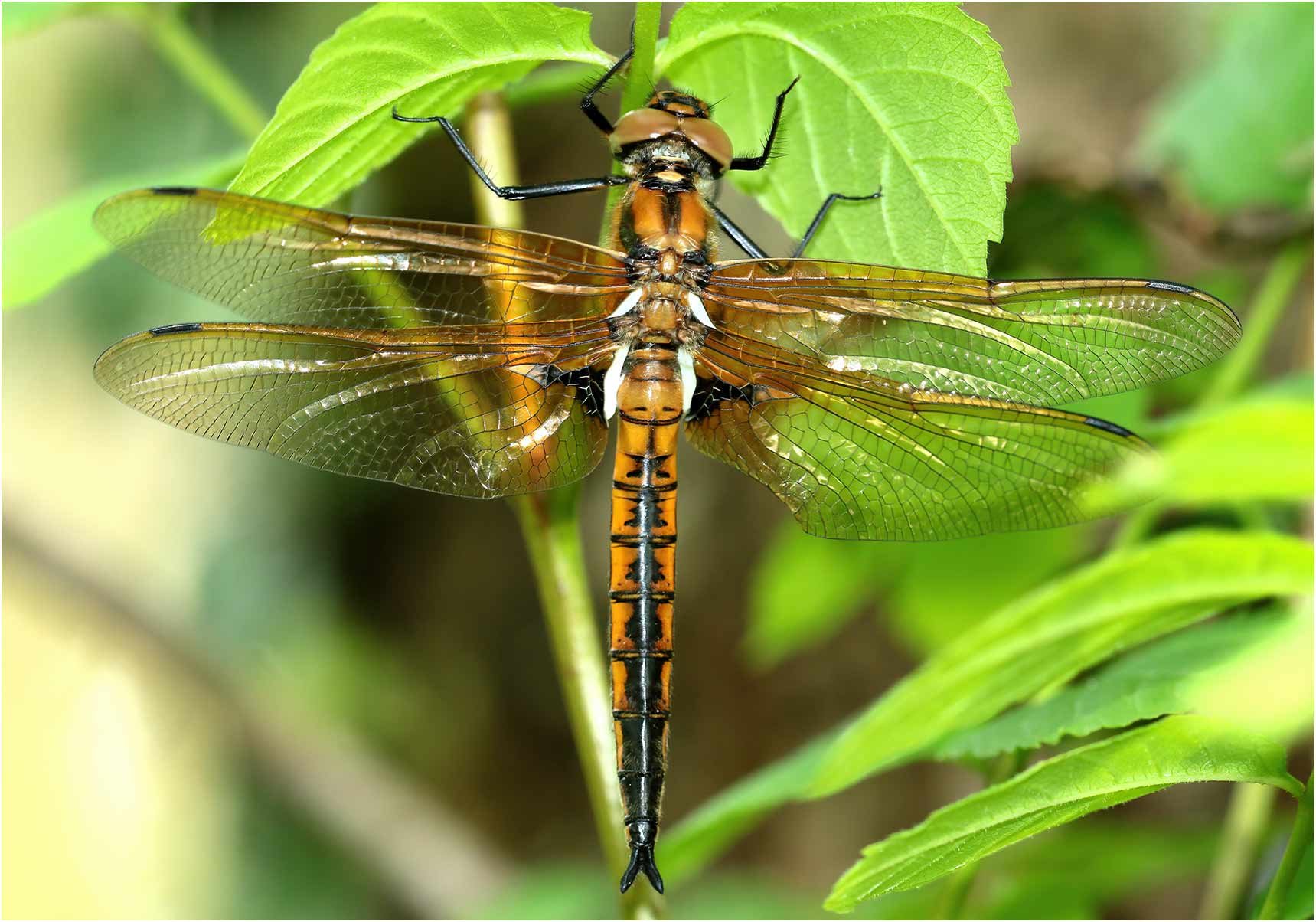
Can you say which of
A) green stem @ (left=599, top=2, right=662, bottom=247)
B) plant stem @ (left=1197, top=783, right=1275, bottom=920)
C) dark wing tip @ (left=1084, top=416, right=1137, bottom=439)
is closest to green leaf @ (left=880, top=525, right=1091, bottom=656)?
plant stem @ (left=1197, top=783, right=1275, bottom=920)

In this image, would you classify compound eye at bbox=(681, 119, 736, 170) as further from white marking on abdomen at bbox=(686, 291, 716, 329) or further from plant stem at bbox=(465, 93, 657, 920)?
plant stem at bbox=(465, 93, 657, 920)

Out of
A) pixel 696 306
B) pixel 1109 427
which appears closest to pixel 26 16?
pixel 696 306

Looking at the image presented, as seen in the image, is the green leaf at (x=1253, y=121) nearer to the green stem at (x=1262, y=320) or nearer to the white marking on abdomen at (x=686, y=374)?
the green stem at (x=1262, y=320)

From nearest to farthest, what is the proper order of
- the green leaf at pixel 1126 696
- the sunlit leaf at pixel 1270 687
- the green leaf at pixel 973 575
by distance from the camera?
the sunlit leaf at pixel 1270 687 → the green leaf at pixel 1126 696 → the green leaf at pixel 973 575

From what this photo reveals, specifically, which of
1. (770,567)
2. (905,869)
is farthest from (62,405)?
(905,869)

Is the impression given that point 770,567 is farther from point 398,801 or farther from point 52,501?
point 52,501

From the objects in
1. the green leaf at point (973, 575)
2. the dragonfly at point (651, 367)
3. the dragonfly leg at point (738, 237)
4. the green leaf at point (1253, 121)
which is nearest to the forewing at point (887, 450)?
the dragonfly at point (651, 367)
